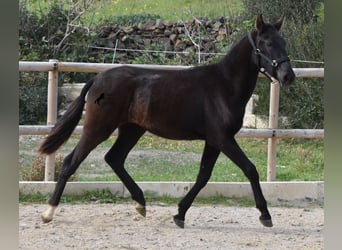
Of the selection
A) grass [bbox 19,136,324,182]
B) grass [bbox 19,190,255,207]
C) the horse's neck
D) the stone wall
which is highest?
the horse's neck

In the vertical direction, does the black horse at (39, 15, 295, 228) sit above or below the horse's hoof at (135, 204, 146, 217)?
above

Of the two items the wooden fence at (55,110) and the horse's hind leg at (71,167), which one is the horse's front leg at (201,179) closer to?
the horse's hind leg at (71,167)

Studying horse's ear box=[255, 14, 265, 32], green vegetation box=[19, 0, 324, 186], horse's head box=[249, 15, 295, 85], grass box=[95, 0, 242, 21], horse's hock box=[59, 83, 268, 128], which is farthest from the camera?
grass box=[95, 0, 242, 21]

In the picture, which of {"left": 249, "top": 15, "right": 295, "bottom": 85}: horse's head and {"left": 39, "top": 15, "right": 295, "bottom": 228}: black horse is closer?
{"left": 249, "top": 15, "right": 295, "bottom": 85}: horse's head

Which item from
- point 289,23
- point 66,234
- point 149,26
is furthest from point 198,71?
point 149,26

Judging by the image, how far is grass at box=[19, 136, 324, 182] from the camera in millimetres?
6758

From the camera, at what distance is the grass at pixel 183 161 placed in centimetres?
676

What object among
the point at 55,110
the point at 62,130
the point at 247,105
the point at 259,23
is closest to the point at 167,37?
the point at 247,105

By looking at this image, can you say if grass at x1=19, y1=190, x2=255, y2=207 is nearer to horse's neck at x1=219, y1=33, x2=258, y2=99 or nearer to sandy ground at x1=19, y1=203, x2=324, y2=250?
sandy ground at x1=19, y1=203, x2=324, y2=250

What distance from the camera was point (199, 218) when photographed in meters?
5.25

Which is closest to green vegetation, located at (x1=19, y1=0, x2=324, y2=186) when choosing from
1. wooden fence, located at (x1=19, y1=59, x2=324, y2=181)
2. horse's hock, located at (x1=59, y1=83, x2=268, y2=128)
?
horse's hock, located at (x1=59, y1=83, x2=268, y2=128)

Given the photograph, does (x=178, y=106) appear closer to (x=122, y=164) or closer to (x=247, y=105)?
(x=122, y=164)

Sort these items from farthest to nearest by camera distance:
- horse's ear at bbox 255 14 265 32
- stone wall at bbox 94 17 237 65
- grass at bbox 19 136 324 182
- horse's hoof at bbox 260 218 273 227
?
stone wall at bbox 94 17 237 65 < grass at bbox 19 136 324 182 < horse's hoof at bbox 260 218 273 227 < horse's ear at bbox 255 14 265 32

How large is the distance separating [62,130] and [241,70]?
148 cm
